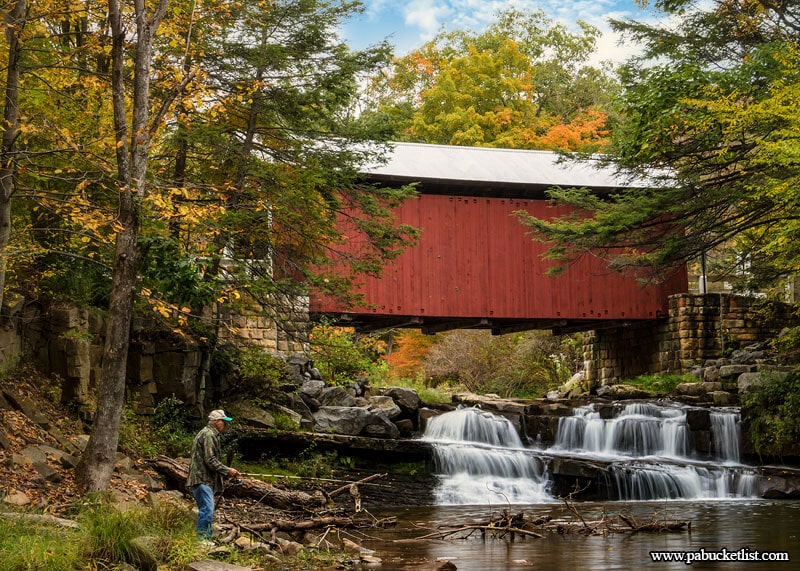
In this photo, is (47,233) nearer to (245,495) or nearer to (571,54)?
(245,495)

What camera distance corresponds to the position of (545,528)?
1111cm

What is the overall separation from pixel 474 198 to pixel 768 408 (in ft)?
29.7

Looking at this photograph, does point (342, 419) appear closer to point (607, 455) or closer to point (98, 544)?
point (607, 455)

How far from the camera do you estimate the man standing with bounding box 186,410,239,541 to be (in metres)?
8.32

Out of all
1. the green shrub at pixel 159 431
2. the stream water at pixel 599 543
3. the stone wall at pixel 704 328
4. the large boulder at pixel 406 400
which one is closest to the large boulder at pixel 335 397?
the large boulder at pixel 406 400

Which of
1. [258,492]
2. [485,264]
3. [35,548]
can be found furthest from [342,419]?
[35,548]

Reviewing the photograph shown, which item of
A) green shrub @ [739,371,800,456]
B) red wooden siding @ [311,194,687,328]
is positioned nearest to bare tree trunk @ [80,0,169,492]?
red wooden siding @ [311,194,687,328]

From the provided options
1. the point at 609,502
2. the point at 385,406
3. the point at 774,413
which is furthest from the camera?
the point at 385,406

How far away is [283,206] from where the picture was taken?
13734 millimetres

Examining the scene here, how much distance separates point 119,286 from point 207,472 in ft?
8.49

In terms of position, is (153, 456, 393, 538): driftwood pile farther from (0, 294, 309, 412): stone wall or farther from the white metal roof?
the white metal roof

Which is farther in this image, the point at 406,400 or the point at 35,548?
the point at 406,400

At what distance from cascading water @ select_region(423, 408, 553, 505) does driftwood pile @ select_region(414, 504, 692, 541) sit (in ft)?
11.7

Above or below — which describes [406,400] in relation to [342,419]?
above
